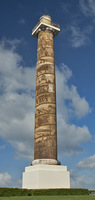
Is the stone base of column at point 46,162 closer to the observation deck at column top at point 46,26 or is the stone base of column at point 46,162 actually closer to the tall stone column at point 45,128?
the tall stone column at point 45,128

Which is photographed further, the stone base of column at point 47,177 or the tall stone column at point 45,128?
the tall stone column at point 45,128

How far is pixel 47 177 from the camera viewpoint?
14977 mm

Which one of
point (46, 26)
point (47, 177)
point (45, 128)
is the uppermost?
point (46, 26)

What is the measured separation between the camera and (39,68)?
61.9 feet

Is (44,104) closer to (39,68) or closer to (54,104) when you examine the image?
(54,104)

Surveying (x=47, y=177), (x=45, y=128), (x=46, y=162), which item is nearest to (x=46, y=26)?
(x=45, y=128)

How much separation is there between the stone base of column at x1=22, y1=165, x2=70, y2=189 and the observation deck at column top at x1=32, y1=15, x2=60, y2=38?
485 inches

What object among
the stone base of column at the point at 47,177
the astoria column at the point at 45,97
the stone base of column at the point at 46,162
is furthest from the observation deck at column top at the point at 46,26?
the stone base of column at the point at 47,177

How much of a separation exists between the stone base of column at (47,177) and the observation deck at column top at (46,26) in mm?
12311

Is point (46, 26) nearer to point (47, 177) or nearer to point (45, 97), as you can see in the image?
point (45, 97)

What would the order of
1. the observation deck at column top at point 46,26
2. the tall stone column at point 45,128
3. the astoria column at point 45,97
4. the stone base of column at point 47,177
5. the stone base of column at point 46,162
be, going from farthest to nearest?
1. the observation deck at column top at point 46,26
2. the astoria column at point 45,97
3. the stone base of column at point 46,162
4. the tall stone column at point 45,128
5. the stone base of column at point 47,177

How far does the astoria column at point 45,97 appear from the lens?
52.4 feet

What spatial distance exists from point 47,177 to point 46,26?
13139mm

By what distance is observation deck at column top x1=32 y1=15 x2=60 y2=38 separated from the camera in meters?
20.1
